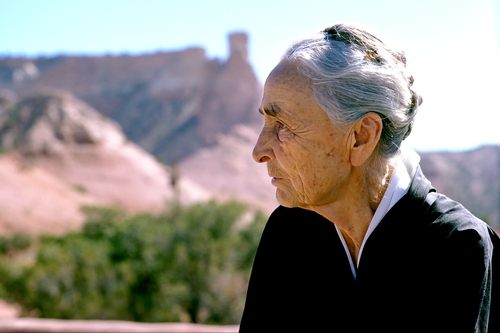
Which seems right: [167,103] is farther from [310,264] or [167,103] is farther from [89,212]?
[310,264]

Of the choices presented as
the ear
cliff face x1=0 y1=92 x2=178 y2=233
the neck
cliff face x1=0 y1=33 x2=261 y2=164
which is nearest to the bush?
the neck

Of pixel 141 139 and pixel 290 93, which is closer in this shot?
pixel 290 93

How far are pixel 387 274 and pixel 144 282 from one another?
1173 cm

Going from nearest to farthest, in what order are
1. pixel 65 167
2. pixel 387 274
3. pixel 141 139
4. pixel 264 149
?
pixel 387 274
pixel 264 149
pixel 65 167
pixel 141 139

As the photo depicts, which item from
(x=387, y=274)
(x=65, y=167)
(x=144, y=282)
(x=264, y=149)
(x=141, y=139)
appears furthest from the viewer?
(x=141, y=139)

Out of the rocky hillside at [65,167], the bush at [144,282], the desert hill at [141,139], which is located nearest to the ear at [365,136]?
the bush at [144,282]

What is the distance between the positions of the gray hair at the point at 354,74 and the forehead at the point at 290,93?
1 centimetres

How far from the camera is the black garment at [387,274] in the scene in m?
1.05

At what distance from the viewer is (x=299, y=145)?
122 centimetres

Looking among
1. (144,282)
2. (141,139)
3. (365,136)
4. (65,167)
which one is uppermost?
(365,136)

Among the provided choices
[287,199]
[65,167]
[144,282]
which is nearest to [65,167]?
[65,167]

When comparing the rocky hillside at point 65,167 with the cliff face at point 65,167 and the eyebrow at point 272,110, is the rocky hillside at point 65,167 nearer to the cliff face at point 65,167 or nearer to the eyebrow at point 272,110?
the cliff face at point 65,167

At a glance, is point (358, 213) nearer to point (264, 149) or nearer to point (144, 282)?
point (264, 149)

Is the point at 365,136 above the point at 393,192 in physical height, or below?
above
